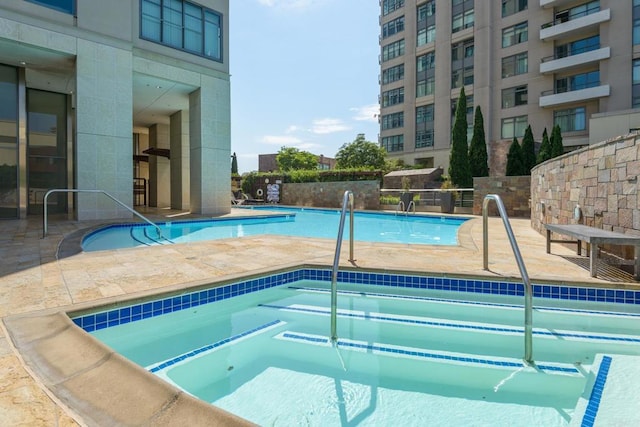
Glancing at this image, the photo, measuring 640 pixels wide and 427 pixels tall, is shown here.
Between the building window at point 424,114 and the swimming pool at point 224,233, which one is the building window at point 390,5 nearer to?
the building window at point 424,114

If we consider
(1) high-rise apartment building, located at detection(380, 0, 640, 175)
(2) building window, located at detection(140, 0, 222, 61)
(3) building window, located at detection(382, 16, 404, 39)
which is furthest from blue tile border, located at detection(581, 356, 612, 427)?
(3) building window, located at detection(382, 16, 404, 39)

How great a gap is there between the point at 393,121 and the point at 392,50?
715cm

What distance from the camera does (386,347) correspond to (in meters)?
3.01

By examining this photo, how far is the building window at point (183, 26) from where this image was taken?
38.5ft

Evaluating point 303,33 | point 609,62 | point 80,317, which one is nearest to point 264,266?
point 80,317

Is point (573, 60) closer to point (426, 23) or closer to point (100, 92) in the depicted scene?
point (426, 23)

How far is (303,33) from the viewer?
56.7 ft

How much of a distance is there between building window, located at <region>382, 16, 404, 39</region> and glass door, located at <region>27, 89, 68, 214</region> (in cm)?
3160

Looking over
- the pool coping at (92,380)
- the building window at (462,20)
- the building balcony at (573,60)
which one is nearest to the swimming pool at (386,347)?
the pool coping at (92,380)

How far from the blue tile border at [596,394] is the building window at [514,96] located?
28.9 m

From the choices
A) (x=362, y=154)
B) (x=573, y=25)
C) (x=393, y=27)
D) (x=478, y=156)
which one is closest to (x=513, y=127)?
(x=478, y=156)

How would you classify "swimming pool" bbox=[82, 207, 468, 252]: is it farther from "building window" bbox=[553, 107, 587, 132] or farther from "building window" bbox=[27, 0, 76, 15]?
"building window" bbox=[553, 107, 587, 132]

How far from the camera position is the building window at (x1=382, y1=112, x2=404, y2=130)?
3528 cm

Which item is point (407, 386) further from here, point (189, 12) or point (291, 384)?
point (189, 12)
